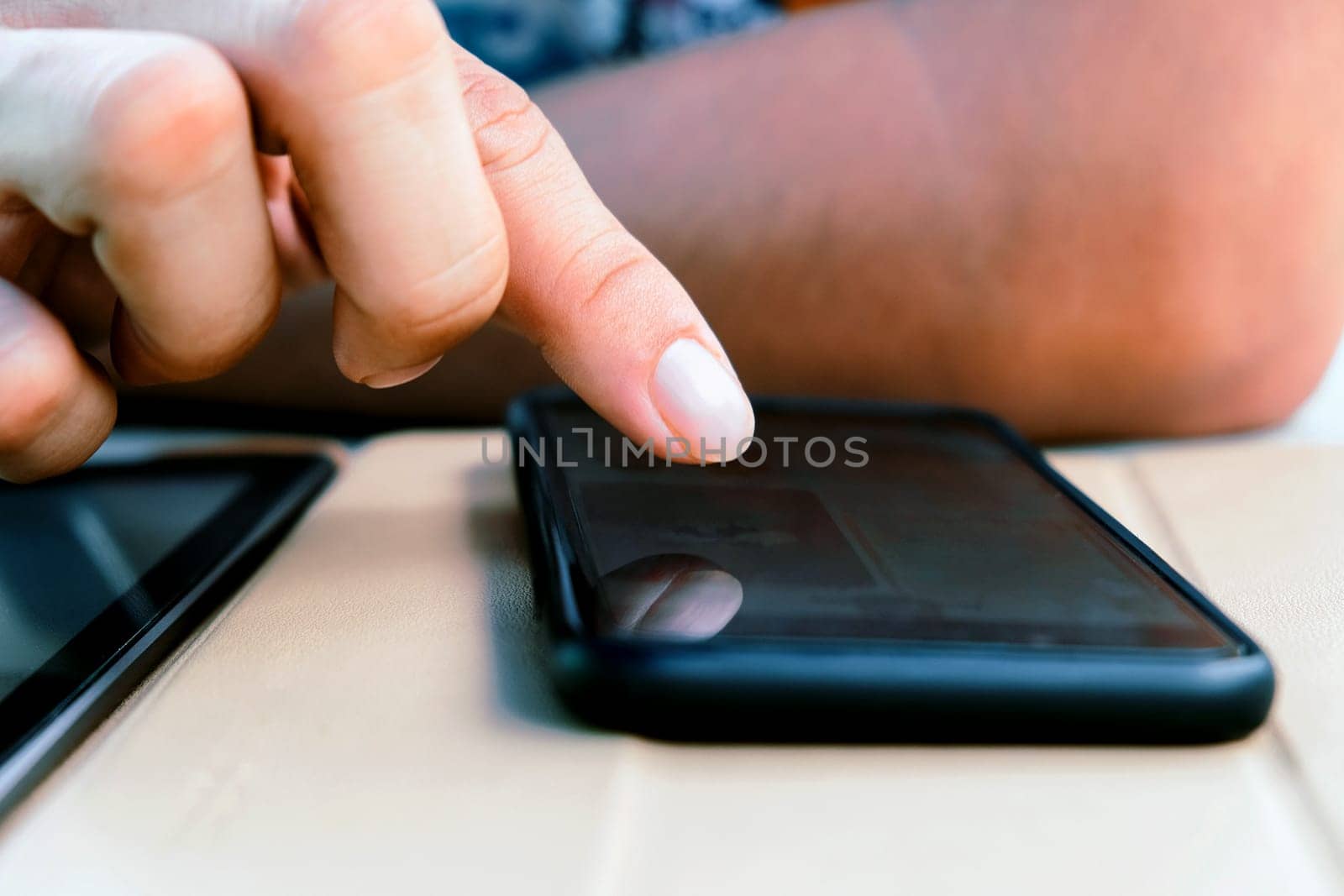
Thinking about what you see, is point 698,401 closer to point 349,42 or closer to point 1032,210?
point 349,42

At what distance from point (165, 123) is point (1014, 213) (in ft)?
1.31

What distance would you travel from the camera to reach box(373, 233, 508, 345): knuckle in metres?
0.29

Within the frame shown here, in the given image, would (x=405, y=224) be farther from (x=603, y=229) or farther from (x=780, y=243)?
(x=780, y=243)

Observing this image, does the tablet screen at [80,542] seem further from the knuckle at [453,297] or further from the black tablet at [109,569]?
the knuckle at [453,297]

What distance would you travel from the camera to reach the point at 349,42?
26cm

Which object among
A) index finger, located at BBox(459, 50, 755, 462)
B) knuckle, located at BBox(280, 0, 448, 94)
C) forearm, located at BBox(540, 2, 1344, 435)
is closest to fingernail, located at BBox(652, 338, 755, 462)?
index finger, located at BBox(459, 50, 755, 462)

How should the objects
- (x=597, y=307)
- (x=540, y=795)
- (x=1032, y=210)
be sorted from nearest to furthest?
(x=540, y=795)
(x=597, y=307)
(x=1032, y=210)

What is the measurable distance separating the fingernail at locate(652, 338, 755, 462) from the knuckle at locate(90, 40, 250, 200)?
0.13 metres

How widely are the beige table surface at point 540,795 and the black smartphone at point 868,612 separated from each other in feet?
0.04

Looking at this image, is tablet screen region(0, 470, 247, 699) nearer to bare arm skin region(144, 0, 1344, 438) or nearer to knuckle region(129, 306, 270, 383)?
knuckle region(129, 306, 270, 383)

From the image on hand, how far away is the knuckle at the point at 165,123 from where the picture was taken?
0.80 ft

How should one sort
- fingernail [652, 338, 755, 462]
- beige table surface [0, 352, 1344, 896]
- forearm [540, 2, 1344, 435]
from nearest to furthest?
beige table surface [0, 352, 1344, 896] < fingernail [652, 338, 755, 462] < forearm [540, 2, 1344, 435]

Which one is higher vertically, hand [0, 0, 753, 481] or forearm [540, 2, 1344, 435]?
hand [0, 0, 753, 481]

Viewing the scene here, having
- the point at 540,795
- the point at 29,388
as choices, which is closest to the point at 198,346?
the point at 29,388
